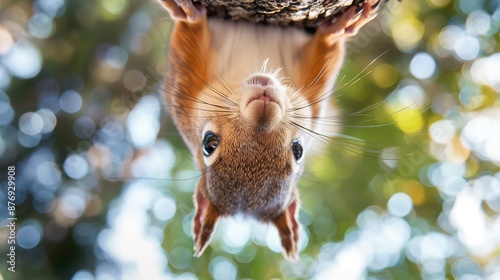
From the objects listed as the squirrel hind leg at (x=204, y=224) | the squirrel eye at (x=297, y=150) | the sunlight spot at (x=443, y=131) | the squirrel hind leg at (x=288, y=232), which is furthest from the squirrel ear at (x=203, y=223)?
the sunlight spot at (x=443, y=131)

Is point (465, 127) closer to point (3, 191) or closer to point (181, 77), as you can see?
point (181, 77)

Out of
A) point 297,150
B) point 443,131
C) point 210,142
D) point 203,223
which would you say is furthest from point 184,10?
point 443,131

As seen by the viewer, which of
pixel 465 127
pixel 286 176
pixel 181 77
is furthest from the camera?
pixel 465 127

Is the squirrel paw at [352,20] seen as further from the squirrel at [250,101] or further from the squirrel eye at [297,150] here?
the squirrel eye at [297,150]

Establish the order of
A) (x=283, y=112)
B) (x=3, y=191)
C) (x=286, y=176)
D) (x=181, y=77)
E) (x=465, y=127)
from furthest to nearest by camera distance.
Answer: (x=465, y=127), (x=3, y=191), (x=181, y=77), (x=286, y=176), (x=283, y=112)

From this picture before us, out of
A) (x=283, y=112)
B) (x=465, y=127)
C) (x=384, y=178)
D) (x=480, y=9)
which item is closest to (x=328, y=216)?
(x=384, y=178)

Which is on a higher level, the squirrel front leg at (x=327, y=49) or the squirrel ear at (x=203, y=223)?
the squirrel front leg at (x=327, y=49)

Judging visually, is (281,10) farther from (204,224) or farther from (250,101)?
(204,224)
